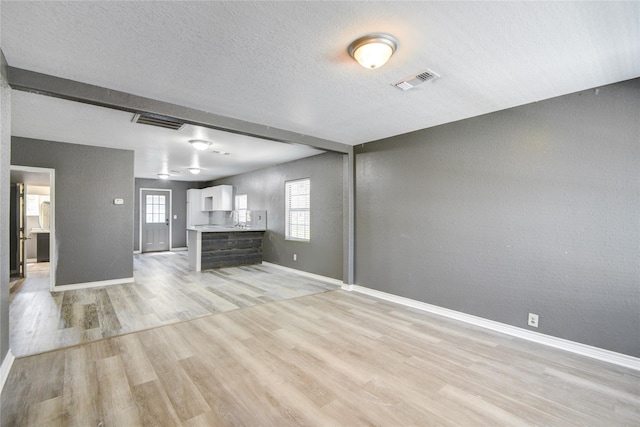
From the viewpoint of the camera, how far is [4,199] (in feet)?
7.25

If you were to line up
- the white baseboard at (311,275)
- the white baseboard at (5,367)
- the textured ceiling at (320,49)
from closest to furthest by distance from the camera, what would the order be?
the textured ceiling at (320,49), the white baseboard at (5,367), the white baseboard at (311,275)

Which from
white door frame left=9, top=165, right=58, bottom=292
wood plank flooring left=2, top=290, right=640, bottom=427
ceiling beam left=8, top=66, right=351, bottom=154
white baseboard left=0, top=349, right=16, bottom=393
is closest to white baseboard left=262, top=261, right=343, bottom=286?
wood plank flooring left=2, top=290, right=640, bottom=427

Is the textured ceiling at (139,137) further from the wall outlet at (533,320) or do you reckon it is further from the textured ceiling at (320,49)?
the wall outlet at (533,320)

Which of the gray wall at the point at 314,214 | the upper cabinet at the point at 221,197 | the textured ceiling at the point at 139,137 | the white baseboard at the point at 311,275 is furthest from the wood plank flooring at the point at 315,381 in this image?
the upper cabinet at the point at 221,197

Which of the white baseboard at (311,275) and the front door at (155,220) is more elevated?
the front door at (155,220)

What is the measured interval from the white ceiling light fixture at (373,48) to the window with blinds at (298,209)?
405 centimetres

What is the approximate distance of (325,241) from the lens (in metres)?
5.61

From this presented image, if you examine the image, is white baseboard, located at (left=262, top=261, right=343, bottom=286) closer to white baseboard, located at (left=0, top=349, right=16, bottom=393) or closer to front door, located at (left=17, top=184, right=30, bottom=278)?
white baseboard, located at (left=0, top=349, right=16, bottom=393)

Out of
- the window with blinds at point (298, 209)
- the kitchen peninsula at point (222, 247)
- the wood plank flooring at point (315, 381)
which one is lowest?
the wood plank flooring at point (315, 381)

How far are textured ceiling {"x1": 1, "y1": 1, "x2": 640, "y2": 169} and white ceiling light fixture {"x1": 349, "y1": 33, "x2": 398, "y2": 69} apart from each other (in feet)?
0.19

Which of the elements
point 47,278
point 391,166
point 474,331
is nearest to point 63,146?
point 47,278

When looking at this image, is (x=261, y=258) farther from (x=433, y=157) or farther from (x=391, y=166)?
(x=433, y=157)

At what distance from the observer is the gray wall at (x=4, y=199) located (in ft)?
6.98

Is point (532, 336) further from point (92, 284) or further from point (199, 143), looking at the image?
point (92, 284)
